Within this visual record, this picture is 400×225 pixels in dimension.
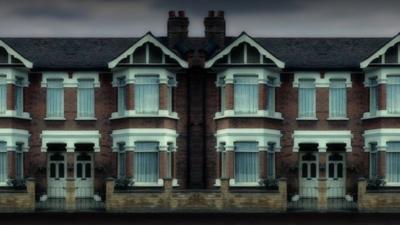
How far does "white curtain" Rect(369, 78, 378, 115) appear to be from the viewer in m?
53.7

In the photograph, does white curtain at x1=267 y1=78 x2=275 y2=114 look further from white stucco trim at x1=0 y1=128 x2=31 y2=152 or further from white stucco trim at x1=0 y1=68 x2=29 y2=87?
white stucco trim at x1=0 y1=128 x2=31 y2=152

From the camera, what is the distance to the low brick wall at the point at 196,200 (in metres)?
46.4

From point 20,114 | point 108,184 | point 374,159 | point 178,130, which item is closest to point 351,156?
point 374,159

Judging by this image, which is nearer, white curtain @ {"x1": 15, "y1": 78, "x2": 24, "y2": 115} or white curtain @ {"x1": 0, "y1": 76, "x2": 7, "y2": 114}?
white curtain @ {"x1": 0, "y1": 76, "x2": 7, "y2": 114}

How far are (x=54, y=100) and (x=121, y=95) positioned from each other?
3.79 meters

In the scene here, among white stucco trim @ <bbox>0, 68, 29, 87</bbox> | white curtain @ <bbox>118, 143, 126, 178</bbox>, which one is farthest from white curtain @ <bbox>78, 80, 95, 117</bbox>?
white stucco trim @ <bbox>0, 68, 29, 87</bbox>

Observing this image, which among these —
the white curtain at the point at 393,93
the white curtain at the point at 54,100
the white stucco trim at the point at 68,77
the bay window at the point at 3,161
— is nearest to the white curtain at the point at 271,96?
the white curtain at the point at 393,93

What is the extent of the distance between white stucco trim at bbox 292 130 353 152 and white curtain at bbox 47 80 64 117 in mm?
12871

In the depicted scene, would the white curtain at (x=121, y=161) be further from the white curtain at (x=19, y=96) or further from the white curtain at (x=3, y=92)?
the white curtain at (x=3, y=92)

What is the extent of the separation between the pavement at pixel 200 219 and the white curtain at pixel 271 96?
32.7 ft

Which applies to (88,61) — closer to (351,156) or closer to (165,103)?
(165,103)

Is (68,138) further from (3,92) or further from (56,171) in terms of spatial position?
(3,92)

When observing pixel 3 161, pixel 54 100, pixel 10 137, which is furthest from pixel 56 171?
pixel 54 100

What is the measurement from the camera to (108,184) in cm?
4662
